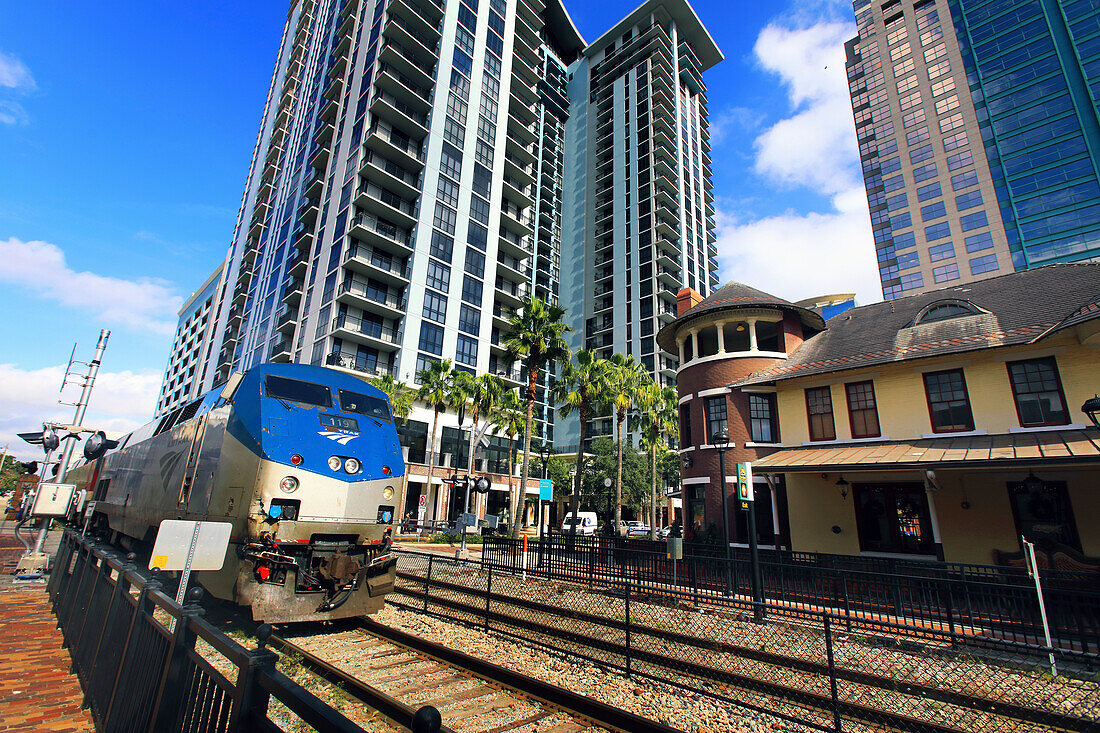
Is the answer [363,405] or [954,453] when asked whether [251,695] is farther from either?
[954,453]

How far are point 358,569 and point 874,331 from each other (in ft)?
66.6

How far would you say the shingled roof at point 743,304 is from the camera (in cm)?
2216

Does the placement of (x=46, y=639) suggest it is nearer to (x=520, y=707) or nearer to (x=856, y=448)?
(x=520, y=707)

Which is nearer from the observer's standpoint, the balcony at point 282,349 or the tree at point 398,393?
the tree at point 398,393

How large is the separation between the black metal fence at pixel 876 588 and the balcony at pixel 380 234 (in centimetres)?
3663

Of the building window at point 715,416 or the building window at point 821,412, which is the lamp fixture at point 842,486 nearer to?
the building window at point 821,412

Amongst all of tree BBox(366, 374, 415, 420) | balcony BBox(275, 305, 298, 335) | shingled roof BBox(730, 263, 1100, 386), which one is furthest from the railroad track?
balcony BBox(275, 305, 298, 335)

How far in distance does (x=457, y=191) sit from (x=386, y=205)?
1008 cm

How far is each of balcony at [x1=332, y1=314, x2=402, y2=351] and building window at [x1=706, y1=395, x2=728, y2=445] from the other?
32.3 metres

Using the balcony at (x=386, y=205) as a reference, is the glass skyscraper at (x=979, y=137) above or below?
above

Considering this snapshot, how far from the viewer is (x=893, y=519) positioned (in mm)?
16719

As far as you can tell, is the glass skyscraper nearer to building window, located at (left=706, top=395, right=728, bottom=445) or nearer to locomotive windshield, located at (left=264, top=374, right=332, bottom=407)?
building window, located at (left=706, top=395, right=728, bottom=445)

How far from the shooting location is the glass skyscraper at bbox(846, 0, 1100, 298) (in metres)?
53.7

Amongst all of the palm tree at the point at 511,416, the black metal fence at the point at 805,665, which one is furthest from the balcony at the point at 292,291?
the black metal fence at the point at 805,665
